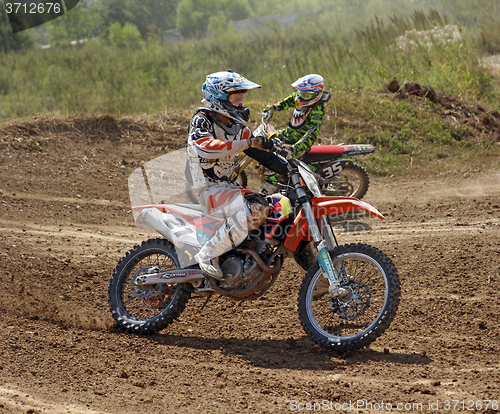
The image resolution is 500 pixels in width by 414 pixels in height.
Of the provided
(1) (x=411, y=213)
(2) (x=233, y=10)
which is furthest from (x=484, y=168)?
(2) (x=233, y=10)

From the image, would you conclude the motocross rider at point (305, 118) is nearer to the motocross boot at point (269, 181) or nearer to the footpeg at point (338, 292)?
the motocross boot at point (269, 181)

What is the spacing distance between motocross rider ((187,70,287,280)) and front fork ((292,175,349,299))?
29cm

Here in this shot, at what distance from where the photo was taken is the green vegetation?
11406 millimetres

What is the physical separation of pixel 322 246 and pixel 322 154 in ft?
13.5

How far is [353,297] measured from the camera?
376 centimetres

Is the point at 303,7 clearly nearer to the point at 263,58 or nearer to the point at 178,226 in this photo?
the point at 263,58

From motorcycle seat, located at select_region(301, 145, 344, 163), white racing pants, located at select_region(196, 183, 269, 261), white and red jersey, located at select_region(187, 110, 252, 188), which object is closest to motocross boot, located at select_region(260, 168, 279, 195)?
motorcycle seat, located at select_region(301, 145, 344, 163)

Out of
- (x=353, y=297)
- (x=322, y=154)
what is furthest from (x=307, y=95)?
(x=353, y=297)

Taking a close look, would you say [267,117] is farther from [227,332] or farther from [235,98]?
[227,332]

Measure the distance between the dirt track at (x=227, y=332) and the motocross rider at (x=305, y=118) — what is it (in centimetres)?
137

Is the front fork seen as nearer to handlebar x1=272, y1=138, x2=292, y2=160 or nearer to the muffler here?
handlebar x1=272, y1=138, x2=292, y2=160

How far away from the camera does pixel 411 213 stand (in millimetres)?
7816

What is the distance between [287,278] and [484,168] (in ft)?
20.1

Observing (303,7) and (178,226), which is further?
(303,7)
